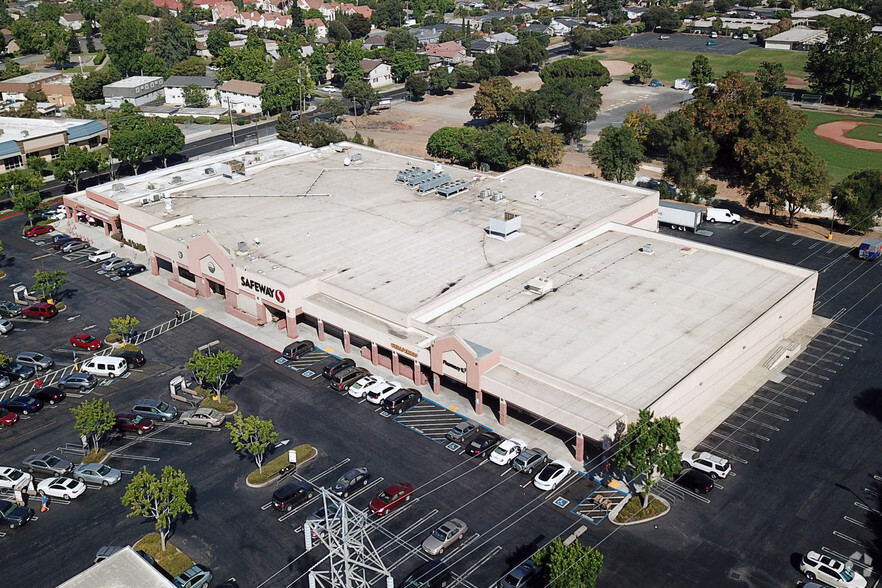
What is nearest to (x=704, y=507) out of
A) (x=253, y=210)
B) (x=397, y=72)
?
(x=253, y=210)

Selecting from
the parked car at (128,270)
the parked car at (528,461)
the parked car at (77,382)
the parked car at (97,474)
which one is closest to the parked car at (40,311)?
the parked car at (128,270)

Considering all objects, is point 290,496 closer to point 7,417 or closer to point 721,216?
point 7,417

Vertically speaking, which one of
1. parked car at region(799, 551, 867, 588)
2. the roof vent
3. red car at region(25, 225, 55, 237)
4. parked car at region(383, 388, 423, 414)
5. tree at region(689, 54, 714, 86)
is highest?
tree at region(689, 54, 714, 86)

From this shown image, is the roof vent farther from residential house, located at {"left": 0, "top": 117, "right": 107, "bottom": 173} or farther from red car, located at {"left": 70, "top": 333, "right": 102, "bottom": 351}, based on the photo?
residential house, located at {"left": 0, "top": 117, "right": 107, "bottom": 173}

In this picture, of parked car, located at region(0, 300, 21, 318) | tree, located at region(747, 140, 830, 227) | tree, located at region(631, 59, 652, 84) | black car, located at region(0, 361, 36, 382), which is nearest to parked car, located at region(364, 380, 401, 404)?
black car, located at region(0, 361, 36, 382)

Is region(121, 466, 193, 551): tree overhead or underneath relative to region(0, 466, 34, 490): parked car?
overhead

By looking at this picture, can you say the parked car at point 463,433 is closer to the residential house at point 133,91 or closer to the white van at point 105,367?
the white van at point 105,367

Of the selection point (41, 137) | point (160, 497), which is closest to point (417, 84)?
point (41, 137)

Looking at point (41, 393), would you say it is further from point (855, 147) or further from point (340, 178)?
point (855, 147)
